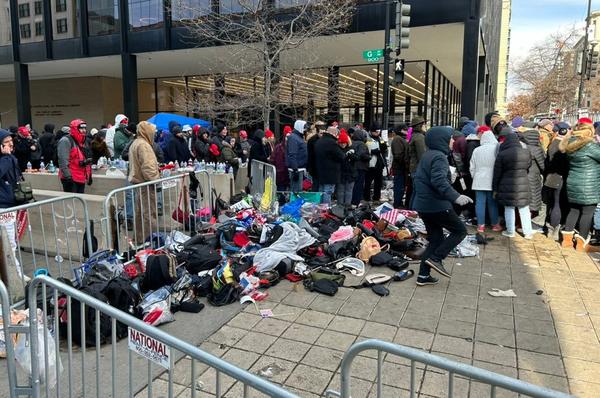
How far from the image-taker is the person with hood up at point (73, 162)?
28.4 ft

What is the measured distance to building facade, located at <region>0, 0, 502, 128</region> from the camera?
1533 cm

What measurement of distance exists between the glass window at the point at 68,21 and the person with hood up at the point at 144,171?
18.7m

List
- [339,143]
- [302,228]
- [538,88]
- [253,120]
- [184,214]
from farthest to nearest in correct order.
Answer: [538,88] → [253,120] → [339,143] → [184,214] → [302,228]

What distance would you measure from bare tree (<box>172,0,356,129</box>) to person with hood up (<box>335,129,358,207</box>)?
10.9 feet

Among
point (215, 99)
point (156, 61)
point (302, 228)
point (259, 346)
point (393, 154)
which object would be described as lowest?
point (259, 346)

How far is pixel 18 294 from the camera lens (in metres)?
4.85

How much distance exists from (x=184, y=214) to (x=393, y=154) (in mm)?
4732

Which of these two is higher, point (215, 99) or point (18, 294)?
point (215, 99)

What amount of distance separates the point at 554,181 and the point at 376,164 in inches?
165

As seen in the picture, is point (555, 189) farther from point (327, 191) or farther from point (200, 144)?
point (200, 144)

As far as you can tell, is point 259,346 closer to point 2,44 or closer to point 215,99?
point 215,99

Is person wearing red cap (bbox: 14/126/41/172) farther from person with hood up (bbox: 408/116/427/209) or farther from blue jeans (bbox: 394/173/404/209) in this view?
person with hood up (bbox: 408/116/427/209)

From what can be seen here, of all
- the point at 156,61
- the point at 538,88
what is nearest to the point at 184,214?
the point at 156,61

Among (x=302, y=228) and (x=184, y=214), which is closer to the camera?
(x=302, y=228)
